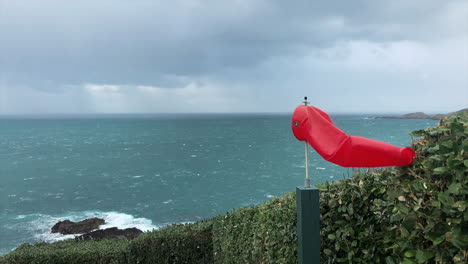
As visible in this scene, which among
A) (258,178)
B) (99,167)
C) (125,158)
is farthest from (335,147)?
(125,158)

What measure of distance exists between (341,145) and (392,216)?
70cm

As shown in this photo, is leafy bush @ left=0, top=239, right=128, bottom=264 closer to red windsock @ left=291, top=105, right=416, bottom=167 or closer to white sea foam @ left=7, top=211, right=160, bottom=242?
red windsock @ left=291, top=105, right=416, bottom=167

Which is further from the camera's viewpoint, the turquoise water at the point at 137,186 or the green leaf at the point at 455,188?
the turquoise water at the point at 137,186

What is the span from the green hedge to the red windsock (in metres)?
0.18

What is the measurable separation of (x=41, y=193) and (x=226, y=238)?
3924cm

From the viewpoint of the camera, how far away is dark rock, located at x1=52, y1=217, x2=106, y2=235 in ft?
83.1

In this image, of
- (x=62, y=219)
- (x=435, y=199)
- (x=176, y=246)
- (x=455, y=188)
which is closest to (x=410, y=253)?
(x=435, y=199)

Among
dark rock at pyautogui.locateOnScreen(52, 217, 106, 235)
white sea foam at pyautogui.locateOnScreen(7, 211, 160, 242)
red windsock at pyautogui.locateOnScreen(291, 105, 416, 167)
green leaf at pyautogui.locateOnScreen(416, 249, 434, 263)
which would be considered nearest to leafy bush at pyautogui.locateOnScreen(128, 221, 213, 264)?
red windsock at pyautogui.locateOnScreen(291, 105, 416, 167)

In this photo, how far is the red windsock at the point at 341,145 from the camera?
2.72 m

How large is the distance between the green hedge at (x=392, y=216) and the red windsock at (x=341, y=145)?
7.1 inches

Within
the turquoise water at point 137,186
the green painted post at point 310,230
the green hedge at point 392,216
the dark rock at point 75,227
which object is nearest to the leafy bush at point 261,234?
the green hedge at point 392,216

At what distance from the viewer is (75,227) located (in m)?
25.6

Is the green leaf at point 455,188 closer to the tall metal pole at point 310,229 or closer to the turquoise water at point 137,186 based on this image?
the tall metal pole at point 310,229

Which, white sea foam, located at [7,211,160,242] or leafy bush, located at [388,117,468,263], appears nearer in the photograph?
leafy bush, located at [388,117,468,263]
